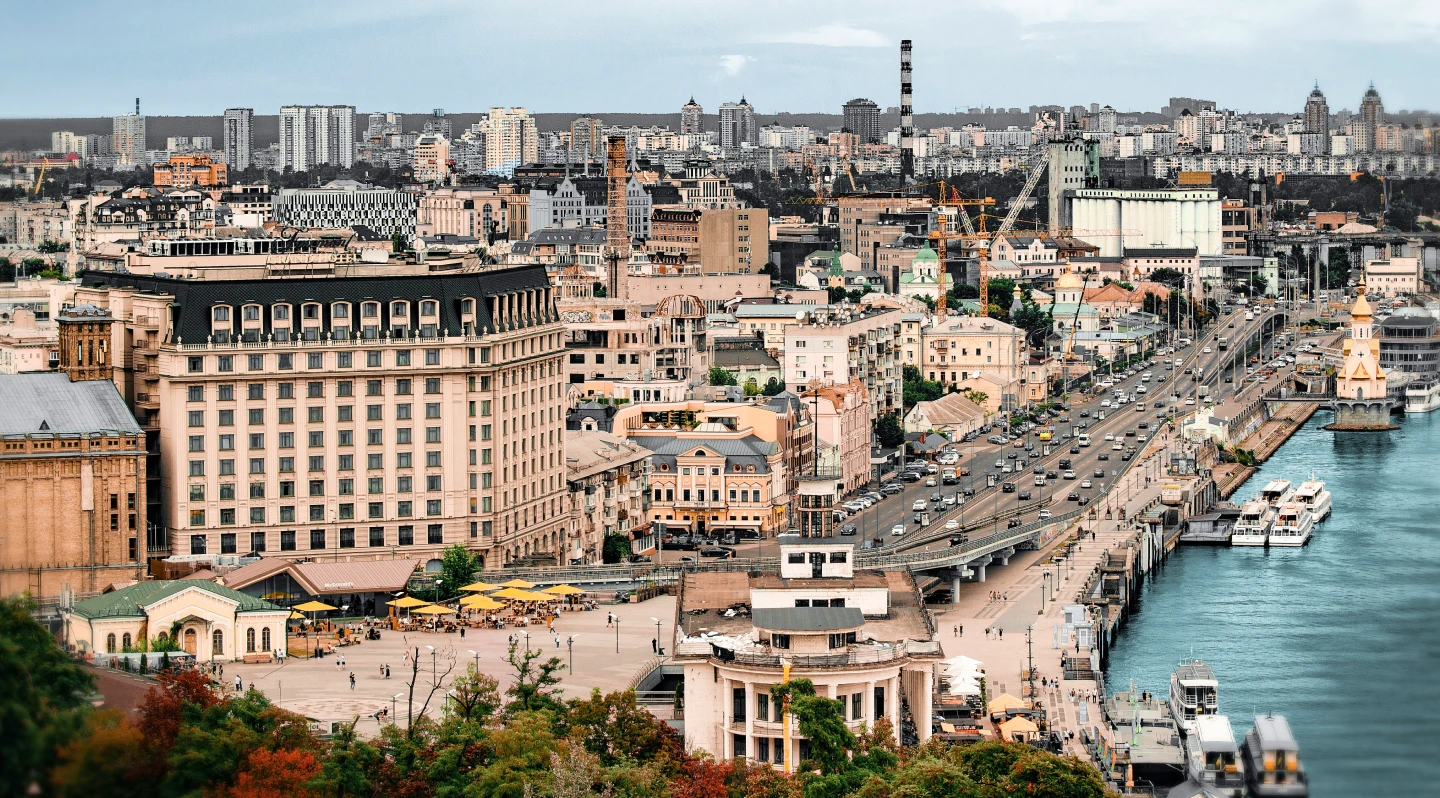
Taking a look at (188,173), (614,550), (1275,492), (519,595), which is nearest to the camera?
(519,595)

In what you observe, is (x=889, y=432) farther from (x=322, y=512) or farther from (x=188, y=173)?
(x=188, y=173)

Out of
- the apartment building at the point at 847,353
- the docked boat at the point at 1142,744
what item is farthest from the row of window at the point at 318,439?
the apartment building at the point at 847,353

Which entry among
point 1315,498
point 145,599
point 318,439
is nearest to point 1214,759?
point 145,599

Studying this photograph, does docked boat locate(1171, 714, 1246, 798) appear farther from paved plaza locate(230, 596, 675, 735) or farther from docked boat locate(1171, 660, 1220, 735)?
paved plaza locate(230, 596, 675, 735)

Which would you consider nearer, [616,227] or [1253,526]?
[1253,526]

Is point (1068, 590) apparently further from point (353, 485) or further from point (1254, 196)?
point (1254, 196)

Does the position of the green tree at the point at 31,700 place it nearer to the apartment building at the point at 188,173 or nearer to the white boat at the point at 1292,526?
the white boat at the point at 1292,526

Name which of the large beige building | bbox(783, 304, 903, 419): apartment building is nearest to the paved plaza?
the large beige building
